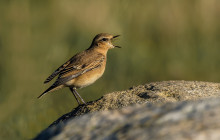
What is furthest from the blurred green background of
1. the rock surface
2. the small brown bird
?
the rock surface

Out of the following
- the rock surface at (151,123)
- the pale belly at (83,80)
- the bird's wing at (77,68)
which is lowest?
the rock surface at (151,123)

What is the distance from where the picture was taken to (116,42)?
420 inches

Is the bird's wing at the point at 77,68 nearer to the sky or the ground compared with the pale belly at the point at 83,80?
nearer to the sky

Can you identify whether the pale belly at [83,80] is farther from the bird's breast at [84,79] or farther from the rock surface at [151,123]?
the rock surface at [151,123]

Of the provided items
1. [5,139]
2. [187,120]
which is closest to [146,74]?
[5,139]

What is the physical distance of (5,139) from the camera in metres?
7.65

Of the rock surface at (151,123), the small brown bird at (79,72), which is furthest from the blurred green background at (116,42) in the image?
the rock surface at (151,123)

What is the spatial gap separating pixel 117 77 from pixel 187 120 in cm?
637

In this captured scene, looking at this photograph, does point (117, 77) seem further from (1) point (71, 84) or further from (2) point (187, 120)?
(2) point (187, 120)

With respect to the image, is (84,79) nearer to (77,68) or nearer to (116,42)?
(77,68)

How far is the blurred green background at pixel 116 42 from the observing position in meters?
9.66

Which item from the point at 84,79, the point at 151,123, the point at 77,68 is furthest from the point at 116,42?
the point at 151,123

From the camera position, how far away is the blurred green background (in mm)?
9656

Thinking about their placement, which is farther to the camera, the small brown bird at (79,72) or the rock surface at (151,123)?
the small brown bird at (79,72)
